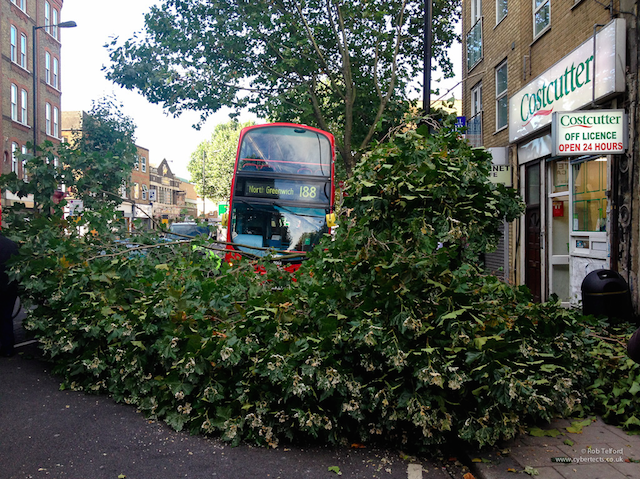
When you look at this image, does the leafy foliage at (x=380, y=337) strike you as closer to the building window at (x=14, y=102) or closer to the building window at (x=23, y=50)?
the building window at (x=14, y=102)

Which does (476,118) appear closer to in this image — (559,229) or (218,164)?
(559,229)

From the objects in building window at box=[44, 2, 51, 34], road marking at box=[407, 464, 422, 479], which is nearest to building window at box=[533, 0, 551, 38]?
road marking at box=[407, 464, 422, 479]

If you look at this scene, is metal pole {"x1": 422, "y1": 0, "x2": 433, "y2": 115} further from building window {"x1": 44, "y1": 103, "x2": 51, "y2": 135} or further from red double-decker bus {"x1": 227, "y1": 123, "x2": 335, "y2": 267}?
building window {"x1": 44, "y1": 103, "x2": 51, "y2": 135}

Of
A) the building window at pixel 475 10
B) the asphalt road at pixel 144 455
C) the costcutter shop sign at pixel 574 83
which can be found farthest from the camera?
the building window at pixel 475 10

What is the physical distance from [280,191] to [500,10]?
8573mm

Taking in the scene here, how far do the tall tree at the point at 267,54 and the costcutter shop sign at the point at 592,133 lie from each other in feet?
27.5

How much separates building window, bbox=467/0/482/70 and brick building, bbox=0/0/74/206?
21.5 m

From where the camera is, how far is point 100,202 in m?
8.14

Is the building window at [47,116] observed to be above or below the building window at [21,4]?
below

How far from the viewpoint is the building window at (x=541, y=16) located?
12.0 metres

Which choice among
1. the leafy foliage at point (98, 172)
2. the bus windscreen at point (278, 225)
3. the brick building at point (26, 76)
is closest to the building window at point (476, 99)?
the bus windscreen at point (278, 225)

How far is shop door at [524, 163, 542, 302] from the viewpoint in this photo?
1281 cm

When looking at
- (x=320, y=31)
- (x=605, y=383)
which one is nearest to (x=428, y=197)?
(x=605, y=383)

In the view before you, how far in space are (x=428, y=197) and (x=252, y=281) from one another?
204 cm
